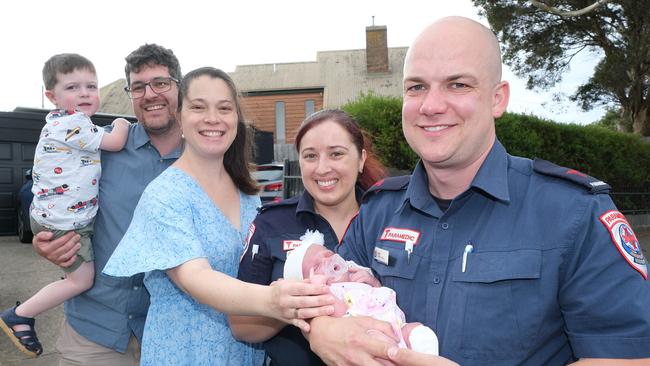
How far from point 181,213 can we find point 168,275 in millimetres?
304

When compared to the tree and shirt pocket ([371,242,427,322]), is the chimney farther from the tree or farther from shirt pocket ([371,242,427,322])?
shirt pocket ([371,242,427,322])

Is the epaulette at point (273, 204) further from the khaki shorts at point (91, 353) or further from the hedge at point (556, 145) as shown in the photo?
the hedge at point (556, 145)

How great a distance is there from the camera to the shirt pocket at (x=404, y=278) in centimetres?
182

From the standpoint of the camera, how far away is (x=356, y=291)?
179 centimetres

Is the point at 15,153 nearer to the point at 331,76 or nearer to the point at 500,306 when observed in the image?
the point at 500,306

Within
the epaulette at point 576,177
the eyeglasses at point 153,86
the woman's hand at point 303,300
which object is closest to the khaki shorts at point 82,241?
the eyeglasses at point 153,86

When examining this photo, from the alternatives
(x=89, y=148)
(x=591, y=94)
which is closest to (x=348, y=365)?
(x=89, y=148)

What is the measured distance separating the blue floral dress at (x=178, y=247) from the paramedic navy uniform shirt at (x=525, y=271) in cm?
91

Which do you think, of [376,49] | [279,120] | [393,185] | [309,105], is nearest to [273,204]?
[393,185]

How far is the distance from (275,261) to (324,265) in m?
0.58

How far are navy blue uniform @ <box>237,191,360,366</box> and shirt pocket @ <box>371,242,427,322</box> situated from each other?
0.65 meters

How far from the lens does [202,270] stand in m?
2.14

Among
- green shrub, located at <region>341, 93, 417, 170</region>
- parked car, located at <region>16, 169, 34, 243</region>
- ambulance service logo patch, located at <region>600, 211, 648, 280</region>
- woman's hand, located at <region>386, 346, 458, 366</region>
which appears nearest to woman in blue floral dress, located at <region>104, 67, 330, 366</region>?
woman's hand, located at <region>386, 346, 458, 366</region>

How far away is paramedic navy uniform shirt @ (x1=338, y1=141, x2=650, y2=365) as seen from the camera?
148 centimetres
